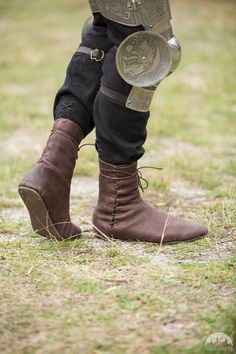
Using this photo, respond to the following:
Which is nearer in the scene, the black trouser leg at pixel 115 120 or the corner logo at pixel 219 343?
the corner logo at pixel 219 343

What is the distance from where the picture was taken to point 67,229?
79.6 inches

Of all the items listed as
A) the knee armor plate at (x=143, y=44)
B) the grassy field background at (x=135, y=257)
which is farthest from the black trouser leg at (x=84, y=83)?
the grassy field background at (x=135, y=257)

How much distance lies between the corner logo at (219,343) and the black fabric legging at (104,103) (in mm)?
735

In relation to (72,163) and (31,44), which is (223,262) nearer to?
(72,163)

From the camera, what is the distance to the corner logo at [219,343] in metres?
1.33

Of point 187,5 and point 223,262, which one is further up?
point 223,262

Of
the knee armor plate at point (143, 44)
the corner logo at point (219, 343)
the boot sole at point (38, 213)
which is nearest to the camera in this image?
the corner logo at point (219, 343)

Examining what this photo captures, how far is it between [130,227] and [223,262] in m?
0.36

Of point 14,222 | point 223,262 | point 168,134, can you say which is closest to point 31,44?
point 168,134

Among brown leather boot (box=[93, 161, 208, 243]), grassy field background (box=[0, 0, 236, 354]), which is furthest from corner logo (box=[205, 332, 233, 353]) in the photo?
brown leather boot (box=[93, 161, 208, 243])

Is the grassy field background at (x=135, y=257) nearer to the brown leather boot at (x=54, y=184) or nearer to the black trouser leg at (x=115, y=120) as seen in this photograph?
the brown leather boot at (x=54, y=184)

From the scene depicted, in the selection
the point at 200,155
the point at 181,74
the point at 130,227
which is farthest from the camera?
the point at 181,74

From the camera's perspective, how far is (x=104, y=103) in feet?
6.26

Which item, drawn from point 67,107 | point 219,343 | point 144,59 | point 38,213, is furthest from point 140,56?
point 219,343
